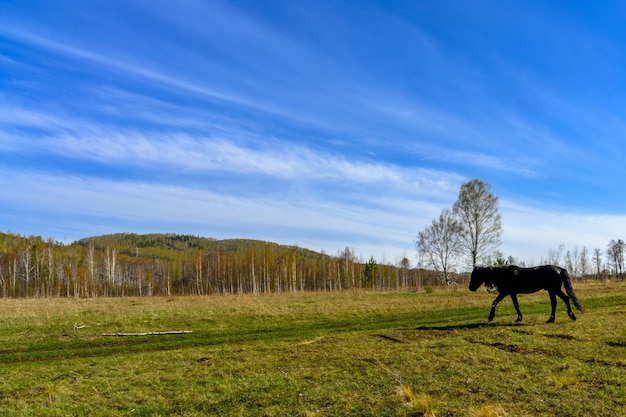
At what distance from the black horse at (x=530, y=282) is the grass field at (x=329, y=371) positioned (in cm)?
90

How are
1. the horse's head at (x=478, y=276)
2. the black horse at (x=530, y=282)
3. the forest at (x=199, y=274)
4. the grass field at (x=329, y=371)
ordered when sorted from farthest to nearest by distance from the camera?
the forest at (x=199, y=274), the horse's head at (x=478, y=276), the black horse at (x=530, y=282), the grass field at (x=329, y=371)

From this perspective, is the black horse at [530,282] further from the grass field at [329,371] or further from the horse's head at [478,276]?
the grass field at [329,371]

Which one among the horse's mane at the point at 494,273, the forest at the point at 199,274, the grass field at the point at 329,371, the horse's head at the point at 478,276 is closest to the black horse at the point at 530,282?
the horse's mane at the point at 494,273

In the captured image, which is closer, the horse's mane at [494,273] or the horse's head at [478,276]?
the horse's mane at [494,273]

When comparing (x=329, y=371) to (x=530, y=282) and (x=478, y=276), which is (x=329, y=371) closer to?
(x=478, y=276)

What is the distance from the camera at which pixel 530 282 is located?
56.0ft

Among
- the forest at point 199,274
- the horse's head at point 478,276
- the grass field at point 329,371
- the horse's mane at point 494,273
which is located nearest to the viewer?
the grass field at point 329,371

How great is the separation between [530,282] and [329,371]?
10738 mm

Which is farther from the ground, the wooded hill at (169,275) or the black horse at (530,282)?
the black horse at (530,282)

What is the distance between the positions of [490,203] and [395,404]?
4880cm

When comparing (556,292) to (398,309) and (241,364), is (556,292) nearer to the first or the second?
(398,309)

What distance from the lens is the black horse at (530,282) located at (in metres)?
16.9

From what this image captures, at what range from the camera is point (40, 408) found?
8648 millimetres

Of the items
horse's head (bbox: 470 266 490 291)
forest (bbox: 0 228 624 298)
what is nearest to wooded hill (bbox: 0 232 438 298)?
forest (bbox: 0 228 624 298)
